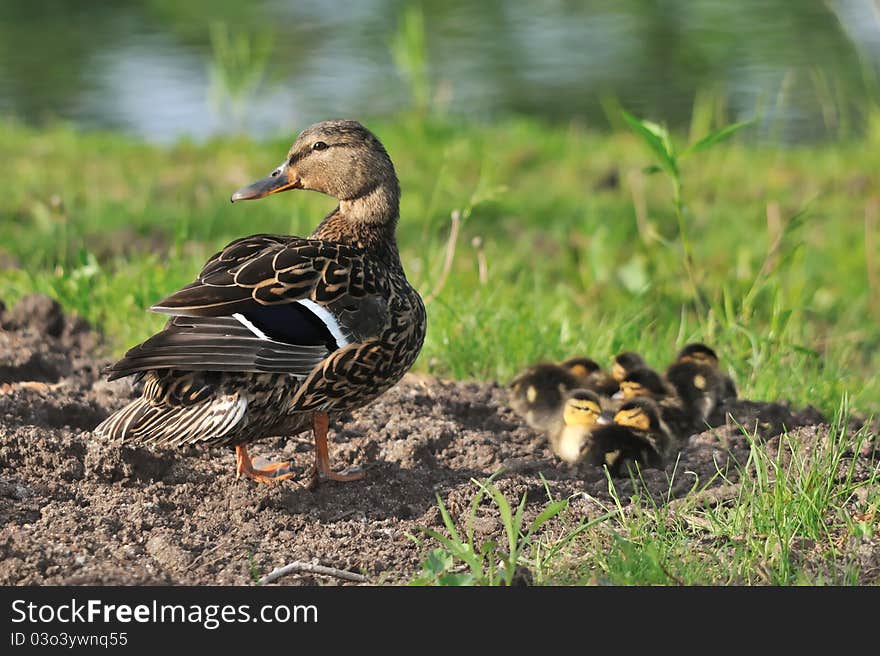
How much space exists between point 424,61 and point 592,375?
21.5 ft

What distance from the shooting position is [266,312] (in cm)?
406

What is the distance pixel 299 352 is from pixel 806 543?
1.65 metres

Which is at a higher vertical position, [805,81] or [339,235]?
[339,235]

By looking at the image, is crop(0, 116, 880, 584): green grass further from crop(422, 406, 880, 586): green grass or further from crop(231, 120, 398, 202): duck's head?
crop(231, 120, 398, 202): duck's head

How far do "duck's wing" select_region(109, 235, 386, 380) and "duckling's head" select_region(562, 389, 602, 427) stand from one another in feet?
2.85

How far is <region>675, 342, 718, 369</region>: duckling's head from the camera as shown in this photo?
515 centimetres

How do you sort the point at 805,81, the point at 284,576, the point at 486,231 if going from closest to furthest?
the point at 284,576
the point at 486,231
the point at 805,81

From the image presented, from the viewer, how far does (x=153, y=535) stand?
389 centimetres

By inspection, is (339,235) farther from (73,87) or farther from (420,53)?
(73,87)

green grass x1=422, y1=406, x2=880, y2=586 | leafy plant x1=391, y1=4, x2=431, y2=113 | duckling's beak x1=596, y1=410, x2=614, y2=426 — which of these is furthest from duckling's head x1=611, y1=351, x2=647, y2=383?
leafy plant x1=391, y1=4, x2=431, y2=113

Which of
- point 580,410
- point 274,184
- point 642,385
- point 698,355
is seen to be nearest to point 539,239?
point 698,355

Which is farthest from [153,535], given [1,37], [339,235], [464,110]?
[1,37]

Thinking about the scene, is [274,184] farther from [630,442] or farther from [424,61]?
[424,61]

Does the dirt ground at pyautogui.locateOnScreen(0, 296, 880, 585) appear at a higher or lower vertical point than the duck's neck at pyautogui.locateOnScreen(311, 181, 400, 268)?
lower
